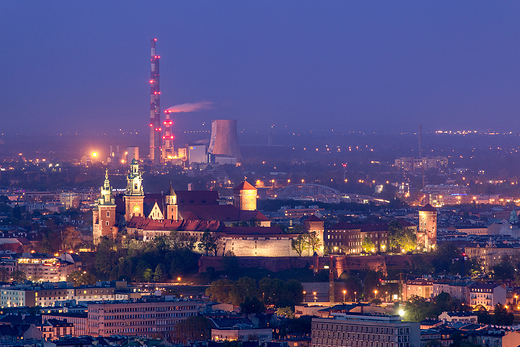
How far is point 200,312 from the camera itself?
7012 cm

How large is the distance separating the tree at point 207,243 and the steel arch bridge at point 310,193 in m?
65.9

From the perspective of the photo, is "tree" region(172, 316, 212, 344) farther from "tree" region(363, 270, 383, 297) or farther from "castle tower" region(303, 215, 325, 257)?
"castle tower" region(303, 215, 325, 257)

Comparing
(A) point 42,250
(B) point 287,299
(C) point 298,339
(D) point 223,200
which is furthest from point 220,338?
(D) point 223,200

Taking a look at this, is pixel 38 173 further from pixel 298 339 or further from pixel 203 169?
pixel 298 339

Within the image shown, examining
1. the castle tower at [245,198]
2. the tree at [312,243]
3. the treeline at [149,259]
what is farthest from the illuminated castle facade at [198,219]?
the treeline at [149,259]

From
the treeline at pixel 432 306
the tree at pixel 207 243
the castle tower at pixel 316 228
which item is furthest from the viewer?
the castle tower at pixel 316 228

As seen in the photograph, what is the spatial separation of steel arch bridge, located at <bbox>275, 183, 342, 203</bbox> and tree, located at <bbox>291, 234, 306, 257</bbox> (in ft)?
215

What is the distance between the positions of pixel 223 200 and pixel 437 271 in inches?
1324

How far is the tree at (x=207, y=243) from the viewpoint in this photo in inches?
3602

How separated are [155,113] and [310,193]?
24.2m

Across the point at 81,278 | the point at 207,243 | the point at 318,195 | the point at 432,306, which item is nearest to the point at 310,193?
the point at 318,195

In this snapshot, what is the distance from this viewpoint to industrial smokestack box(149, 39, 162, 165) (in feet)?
581

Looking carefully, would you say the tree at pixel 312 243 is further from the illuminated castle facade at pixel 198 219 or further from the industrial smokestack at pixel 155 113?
the industrial smokestack at pixel 155 113

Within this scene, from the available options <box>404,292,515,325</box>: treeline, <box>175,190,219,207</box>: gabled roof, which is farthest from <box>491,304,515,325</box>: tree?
<box>175,190,219,207</box>: gabled roof
